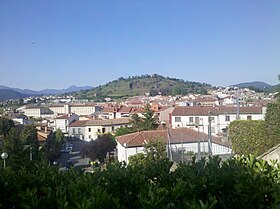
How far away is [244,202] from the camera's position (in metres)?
3.53

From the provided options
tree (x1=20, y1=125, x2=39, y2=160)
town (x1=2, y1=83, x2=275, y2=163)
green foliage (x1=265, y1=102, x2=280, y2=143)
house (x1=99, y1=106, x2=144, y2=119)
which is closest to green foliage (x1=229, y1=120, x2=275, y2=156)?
green foliage (x1=265, y1=102, x2=280, y2=143)

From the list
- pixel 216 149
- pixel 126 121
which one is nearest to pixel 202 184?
pixel 216 149

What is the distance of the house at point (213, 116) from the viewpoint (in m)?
32.8

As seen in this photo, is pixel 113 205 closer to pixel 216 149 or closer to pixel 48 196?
pixel 48 196

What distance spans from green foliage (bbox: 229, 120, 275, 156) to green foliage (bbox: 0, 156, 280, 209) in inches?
354

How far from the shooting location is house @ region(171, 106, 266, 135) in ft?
108

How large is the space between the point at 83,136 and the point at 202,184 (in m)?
44.5

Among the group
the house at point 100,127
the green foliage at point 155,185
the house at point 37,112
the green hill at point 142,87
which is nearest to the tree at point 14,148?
the green foliage at point 155,185

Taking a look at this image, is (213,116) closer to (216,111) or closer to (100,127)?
(216,111)

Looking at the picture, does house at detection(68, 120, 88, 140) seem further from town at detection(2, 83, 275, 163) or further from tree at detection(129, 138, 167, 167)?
tree at detection(129, 138, 167, 167)

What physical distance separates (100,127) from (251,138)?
33973 mm

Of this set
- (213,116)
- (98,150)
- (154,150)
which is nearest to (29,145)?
(154,150)

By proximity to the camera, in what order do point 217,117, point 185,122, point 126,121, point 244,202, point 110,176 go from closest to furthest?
point 244,202, point 110,176, point 217,117, point 185,122, point 126,121

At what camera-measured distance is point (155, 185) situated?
3477 millimetres
